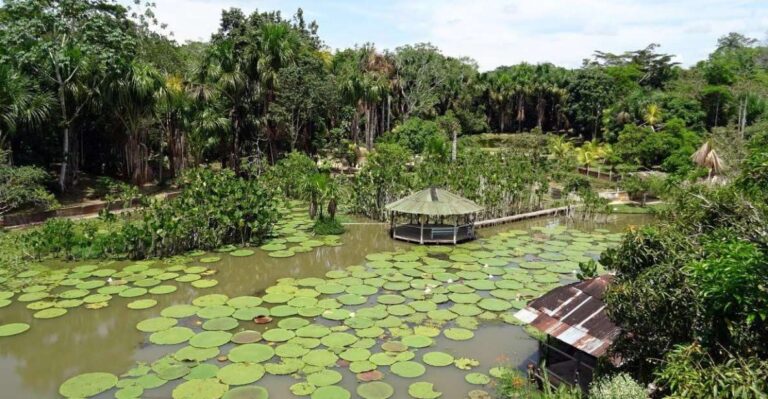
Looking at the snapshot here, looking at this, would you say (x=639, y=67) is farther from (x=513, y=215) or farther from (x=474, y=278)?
(x=474, y=278)

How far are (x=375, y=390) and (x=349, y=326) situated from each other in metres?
2.44

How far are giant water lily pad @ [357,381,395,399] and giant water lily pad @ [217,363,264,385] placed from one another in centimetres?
163

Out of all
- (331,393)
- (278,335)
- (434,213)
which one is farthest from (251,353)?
(434,213)

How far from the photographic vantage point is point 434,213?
16.6m

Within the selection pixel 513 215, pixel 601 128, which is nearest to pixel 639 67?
pixel 601 128

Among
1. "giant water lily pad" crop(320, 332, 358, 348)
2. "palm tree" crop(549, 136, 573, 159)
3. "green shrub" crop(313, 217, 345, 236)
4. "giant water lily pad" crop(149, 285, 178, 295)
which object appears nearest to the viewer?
"giant water lily pad" crop(320, 332, 358, 348)

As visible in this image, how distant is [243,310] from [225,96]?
17.7m

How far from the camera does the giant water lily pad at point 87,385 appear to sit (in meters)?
8.07

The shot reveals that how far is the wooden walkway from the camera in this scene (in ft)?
65.2

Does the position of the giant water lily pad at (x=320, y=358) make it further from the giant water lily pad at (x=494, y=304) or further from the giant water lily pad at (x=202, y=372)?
the giant water lily pad at (x=494, y=304)

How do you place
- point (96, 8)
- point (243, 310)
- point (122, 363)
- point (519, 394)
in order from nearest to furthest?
point (519, 394) < point (122, 363) < point (243, 310) < point (96, 8)

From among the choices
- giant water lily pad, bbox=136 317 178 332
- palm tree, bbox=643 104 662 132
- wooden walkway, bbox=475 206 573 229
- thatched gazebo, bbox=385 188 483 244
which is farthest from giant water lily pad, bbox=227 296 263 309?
palm tree, bbox=643 104 662 132

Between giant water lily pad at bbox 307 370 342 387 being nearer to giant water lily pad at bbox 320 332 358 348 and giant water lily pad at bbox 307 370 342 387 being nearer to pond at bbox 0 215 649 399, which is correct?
pond at bbox 0 215 649 399

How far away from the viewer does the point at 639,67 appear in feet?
164
